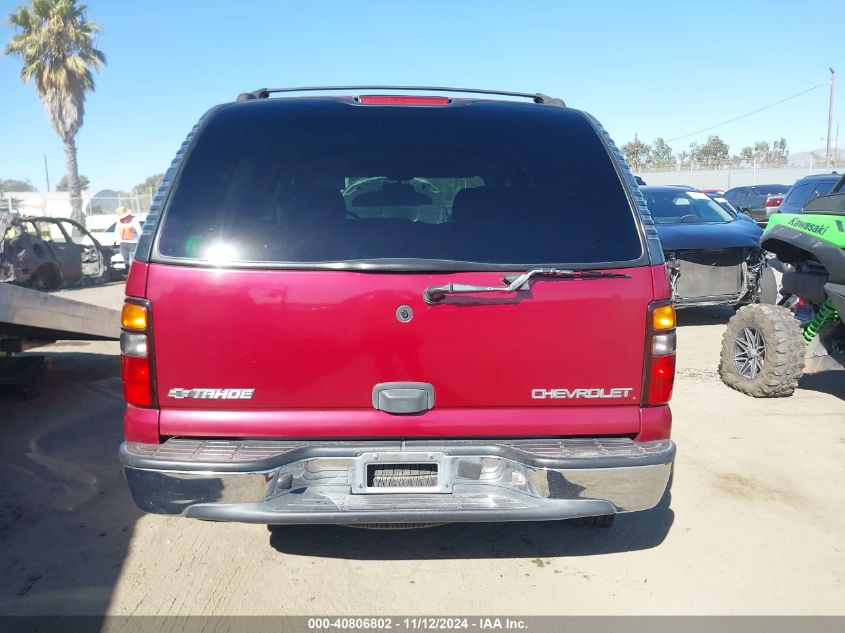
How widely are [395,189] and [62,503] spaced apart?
2.65m

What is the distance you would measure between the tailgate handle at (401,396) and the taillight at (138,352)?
859 mm

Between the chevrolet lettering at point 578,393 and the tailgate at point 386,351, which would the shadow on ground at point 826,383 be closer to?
the chevrolet lettering at point 578,393

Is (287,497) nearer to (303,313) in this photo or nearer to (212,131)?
(303,313)

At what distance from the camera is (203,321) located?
2.52 m

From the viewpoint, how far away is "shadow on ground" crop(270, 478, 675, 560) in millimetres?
3281

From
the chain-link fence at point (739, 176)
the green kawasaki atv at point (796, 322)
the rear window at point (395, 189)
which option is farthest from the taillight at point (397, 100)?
the chain-link fence at point (739, 176)

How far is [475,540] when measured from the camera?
11.1ft

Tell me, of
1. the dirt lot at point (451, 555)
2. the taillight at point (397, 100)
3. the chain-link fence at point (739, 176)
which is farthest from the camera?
the chain-link fence at point (739, 176)

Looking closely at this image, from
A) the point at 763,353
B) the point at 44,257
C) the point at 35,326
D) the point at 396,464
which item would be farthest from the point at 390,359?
the point at 44,257

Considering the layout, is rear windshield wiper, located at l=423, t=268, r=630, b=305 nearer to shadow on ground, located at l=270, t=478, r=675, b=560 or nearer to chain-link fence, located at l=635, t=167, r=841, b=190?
shadow on ground, located at l=270, t=478, r=675, b=560

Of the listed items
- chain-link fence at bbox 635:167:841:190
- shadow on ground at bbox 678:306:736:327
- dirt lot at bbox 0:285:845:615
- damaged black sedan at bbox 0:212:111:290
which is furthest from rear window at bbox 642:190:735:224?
chain-link fence at bbox 635:167:841:190

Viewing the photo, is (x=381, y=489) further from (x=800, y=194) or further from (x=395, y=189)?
(x=800, y=194)

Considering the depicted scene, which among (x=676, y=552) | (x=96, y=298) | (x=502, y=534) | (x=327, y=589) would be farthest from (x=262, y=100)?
(x=96, y=298)

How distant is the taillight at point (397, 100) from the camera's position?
3078 millimetres
